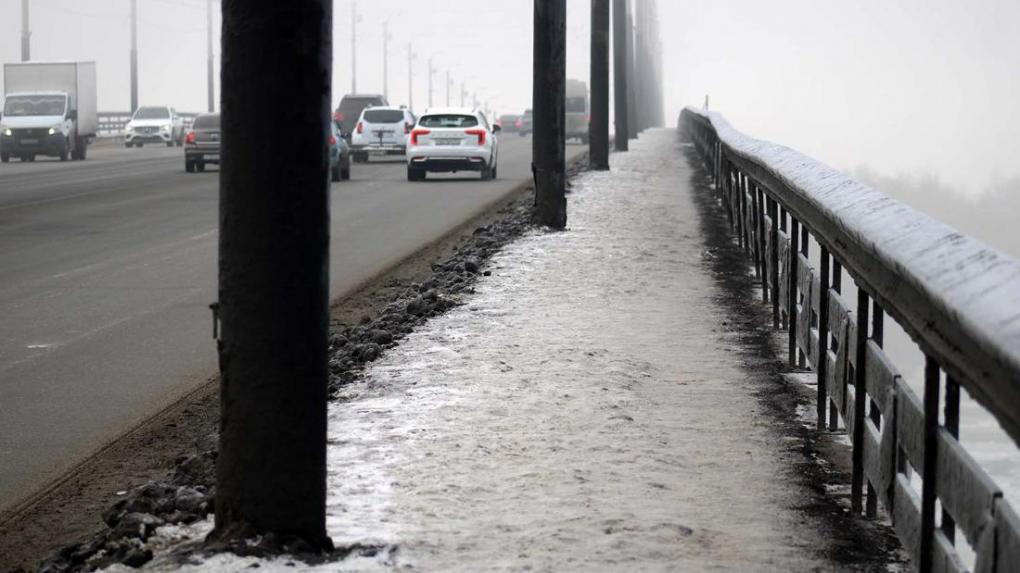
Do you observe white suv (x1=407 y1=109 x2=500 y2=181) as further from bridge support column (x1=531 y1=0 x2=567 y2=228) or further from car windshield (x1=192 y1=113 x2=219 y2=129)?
bridge support column (x1=531 y1=0 x2=567 y2=228)

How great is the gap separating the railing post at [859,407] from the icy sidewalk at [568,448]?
23cm

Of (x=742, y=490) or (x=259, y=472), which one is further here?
(x=742, y=490)

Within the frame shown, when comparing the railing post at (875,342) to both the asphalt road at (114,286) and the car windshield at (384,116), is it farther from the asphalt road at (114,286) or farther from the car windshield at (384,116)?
the car windshield at (384,116)

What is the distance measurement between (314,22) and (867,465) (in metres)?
2.31

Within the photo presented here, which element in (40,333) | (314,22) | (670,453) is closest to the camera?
(314,22)

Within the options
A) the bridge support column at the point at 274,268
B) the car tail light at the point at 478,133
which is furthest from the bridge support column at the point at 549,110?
the bridge support column at the point at 274,268

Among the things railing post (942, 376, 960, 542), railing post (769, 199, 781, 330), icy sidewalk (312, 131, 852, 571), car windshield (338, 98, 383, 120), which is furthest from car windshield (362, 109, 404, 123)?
railing post (942, 376, 960, 542)

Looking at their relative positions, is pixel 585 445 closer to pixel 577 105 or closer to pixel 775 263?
pixel 775 263

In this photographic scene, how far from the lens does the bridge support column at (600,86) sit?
125ft

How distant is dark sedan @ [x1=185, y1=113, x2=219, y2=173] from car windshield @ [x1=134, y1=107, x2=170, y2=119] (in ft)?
112

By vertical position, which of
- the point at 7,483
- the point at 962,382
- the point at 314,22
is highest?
the point at 314,22

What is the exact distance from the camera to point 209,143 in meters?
38.8

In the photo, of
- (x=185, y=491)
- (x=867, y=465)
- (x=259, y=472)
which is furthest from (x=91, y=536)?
(x=867, y=465)

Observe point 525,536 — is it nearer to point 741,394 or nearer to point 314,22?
point 314,22
